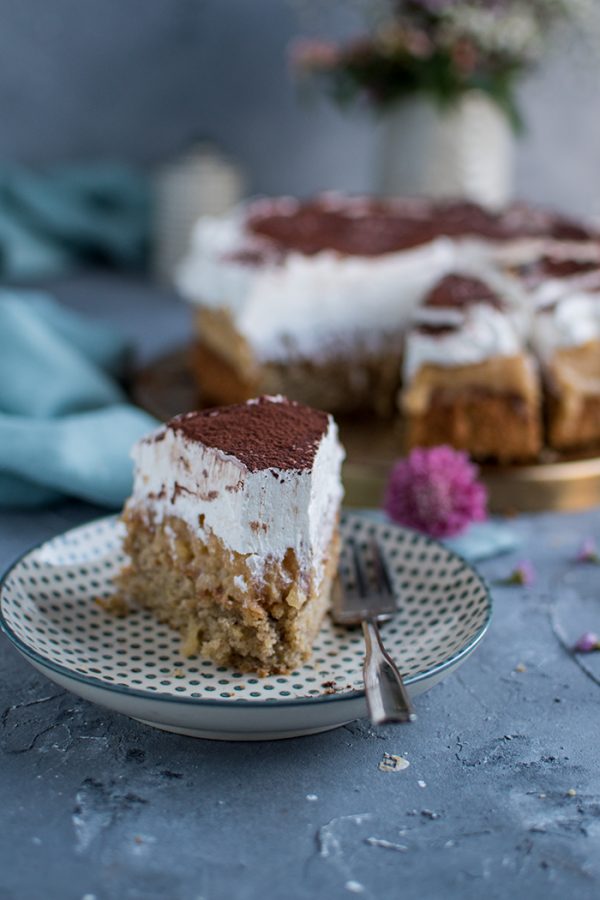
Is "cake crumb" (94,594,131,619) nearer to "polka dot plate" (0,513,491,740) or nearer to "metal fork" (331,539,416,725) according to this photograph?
"polka dot plate" (0,513,491,740)

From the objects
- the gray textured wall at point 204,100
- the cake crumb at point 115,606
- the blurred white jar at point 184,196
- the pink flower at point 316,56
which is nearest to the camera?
the cake crumb at point 115,606

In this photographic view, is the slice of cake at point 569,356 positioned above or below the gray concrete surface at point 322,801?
above

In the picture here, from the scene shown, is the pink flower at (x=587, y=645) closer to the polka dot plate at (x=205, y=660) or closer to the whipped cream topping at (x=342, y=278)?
the polka dot plate at (x=205, y=660)

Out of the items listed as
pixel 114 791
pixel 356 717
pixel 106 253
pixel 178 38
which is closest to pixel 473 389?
pixel 356 717

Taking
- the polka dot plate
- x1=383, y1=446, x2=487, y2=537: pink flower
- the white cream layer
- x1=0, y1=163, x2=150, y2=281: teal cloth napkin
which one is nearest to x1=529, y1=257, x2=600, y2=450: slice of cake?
the white cream layer

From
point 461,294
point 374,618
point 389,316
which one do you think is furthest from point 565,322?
point 374,618

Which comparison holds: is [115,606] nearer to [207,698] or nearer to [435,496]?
[207,698]

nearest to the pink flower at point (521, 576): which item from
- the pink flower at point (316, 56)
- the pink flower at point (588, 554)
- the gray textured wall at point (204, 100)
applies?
the pink flower at point (588, 554)

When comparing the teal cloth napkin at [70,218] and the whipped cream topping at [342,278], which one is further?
the teal cloth napkin at [70,218]
